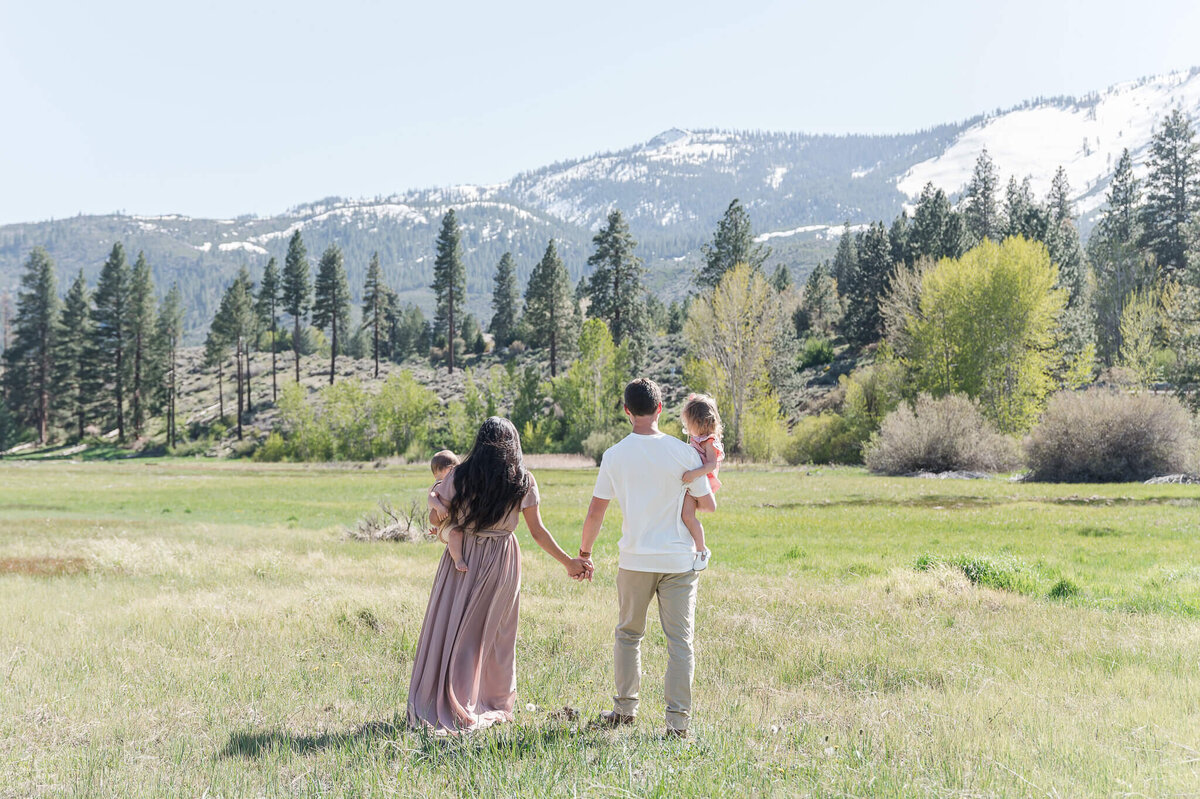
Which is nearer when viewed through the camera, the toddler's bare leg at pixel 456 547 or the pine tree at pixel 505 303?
the toddler's bare leg at pixel 456 547

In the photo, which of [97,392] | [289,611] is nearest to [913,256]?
[289,611]

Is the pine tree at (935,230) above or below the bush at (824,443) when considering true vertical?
above

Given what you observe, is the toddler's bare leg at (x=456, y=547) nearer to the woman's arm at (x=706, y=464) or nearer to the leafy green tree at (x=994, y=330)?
the woman's arm at (x=706, y=464)

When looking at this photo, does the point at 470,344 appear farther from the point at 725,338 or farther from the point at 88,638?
the point at 88,638

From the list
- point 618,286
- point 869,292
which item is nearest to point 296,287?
point 618,286

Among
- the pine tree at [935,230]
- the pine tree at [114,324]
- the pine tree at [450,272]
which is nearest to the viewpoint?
the pine tree at [935,230]

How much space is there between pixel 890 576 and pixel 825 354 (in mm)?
72879

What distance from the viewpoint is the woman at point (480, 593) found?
622 cm

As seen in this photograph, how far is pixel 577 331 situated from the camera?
313 ft

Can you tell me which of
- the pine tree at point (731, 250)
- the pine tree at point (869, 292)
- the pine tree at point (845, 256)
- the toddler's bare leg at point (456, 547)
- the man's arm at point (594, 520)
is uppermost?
the pine tree at point (845, 256)

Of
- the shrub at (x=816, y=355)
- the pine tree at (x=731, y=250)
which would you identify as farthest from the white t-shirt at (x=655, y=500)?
the shrub at (x=816, y=355)

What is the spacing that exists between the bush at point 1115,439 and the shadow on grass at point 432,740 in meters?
39.2

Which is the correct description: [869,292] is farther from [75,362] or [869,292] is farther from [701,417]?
[75,362]

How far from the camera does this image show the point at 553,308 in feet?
311
